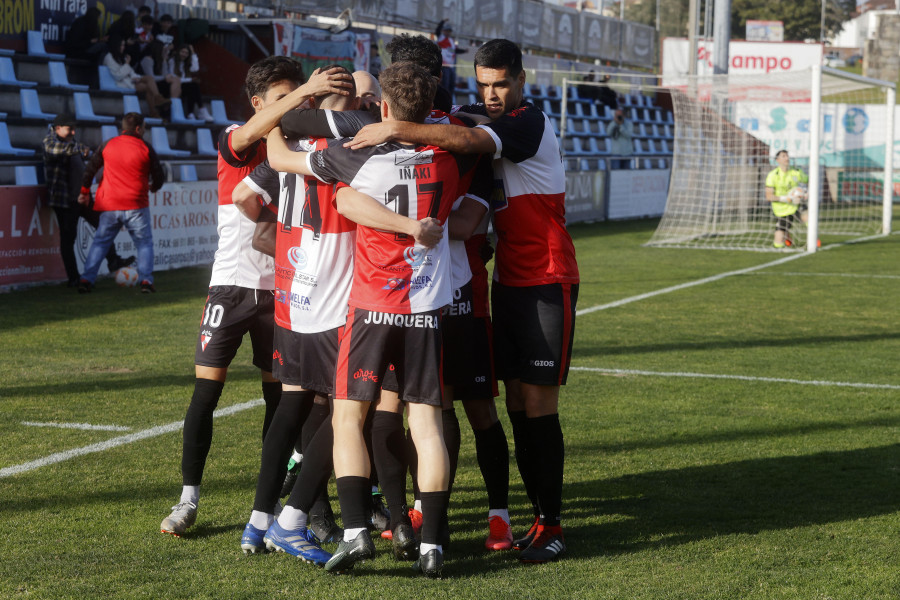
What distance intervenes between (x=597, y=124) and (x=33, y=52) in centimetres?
1791

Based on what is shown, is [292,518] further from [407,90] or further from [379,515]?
[407,90]

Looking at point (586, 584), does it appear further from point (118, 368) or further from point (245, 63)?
point (245, 63)

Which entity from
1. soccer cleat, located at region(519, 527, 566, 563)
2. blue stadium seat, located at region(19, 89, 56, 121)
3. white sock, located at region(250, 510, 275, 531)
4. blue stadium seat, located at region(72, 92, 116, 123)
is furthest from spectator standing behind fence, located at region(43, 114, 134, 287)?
soccer cleat, located at region(519, 527, 566, 563)

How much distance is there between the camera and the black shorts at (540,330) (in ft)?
13.7

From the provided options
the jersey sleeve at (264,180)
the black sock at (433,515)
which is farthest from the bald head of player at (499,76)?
the black sock at (433,515)

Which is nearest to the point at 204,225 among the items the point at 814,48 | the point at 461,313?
the point at 461,313

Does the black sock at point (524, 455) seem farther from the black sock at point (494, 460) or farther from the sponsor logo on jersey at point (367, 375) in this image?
the sponsor logo on jersey at point (367, 375)

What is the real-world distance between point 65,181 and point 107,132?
8.61ft

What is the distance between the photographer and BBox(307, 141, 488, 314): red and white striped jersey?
3.76 m

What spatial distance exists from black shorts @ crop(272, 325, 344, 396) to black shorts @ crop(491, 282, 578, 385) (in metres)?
0.72

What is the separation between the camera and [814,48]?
47.1 meters

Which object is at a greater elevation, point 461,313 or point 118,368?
point 461,313

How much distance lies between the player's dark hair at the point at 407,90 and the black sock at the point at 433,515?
4.32ft

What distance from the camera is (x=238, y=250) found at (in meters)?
4.48
